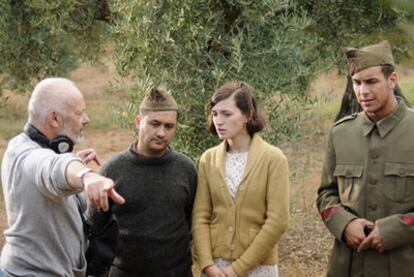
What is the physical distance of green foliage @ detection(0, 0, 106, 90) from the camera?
7125 millimetres

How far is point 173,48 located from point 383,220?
214cm

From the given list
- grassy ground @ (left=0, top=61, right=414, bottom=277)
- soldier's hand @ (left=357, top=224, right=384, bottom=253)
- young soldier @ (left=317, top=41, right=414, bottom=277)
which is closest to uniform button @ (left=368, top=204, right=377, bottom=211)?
young soldier @ (left=317, top=41, right=414, bottom=277)

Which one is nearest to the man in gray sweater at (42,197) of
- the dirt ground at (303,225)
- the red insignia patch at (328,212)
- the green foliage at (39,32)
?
the red insignia patch at (328,212)

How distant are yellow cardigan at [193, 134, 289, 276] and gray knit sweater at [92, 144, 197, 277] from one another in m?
0.12

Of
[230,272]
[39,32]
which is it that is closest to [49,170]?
[230,272]

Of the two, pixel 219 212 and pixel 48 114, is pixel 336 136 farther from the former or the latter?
pixel 48 114

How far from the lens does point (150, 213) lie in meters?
4.18

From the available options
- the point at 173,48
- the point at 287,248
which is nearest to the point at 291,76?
the point at 173,48

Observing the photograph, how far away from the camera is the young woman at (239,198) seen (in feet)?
13.6

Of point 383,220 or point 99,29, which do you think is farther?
point 99,29

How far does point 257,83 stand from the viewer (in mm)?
5508

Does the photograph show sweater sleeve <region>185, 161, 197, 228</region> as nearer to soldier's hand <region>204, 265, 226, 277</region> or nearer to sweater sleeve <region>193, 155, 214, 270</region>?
sweater sleeve <region>193, 155, 214, 270</region>

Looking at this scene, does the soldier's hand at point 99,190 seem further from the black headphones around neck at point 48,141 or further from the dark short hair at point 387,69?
the dark short hair at point 387,69

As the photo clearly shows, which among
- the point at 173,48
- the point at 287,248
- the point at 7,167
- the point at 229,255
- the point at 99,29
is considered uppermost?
the point at 99,29
